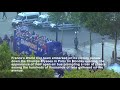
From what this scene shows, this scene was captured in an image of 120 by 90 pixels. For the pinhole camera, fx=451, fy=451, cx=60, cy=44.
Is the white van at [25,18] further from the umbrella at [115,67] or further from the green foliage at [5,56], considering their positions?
the umbrella at [115,67]

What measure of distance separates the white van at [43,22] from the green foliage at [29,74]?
82cm

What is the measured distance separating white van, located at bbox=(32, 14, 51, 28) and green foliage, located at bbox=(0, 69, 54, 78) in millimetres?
817

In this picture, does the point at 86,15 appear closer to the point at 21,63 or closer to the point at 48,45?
the point at 48,45

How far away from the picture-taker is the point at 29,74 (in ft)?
26.8

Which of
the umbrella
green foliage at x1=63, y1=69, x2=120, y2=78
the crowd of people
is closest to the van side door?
the crowd of people

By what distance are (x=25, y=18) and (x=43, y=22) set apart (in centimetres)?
34

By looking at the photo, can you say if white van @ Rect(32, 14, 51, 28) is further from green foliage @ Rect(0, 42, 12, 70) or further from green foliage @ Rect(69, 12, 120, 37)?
green foliage @ Rect(0, 42, 12, 70)

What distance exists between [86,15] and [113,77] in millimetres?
1222

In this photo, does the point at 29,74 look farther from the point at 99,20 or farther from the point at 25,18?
the point at 99,20

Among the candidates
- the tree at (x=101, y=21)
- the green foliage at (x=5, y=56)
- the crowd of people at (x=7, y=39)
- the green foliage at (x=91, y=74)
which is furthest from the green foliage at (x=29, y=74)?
the tree at (x=101, y=21)

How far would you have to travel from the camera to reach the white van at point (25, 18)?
8.16 meters

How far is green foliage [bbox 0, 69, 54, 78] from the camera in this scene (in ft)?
26.7

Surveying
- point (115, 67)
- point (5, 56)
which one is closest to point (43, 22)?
point (5, 56)
